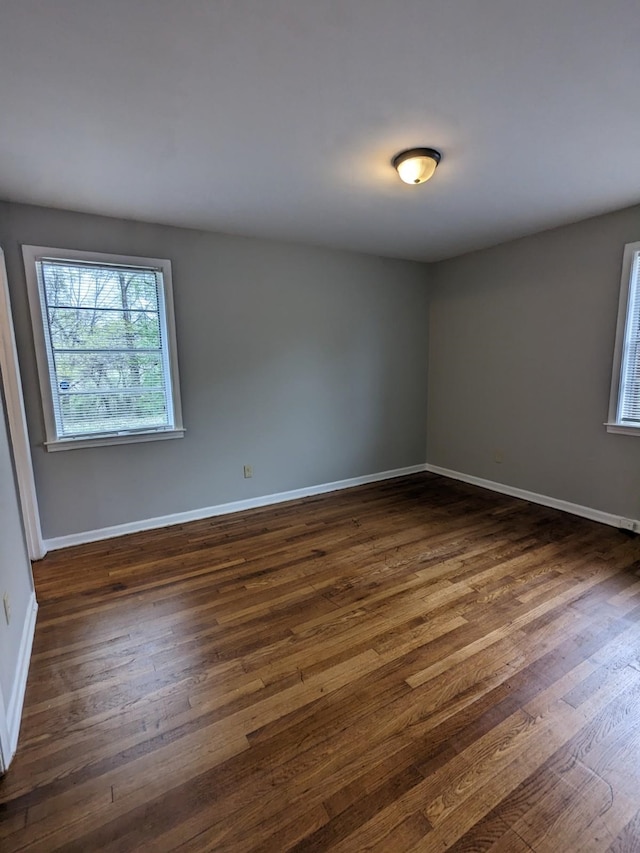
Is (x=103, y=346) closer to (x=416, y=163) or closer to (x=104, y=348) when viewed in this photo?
(x=104, y=348)

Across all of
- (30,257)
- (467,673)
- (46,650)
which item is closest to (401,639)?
(467,673)

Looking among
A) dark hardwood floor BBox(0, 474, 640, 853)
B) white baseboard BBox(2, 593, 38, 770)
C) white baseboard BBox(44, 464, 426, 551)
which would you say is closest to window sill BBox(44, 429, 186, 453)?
white baseboard BBox(44, 464, 426, 551)

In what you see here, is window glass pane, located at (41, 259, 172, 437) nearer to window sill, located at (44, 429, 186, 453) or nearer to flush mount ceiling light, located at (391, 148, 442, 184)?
window sill, located at (44, 429, 186, 453)

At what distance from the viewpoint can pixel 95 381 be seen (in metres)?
3.12

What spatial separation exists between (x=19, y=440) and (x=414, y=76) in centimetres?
312

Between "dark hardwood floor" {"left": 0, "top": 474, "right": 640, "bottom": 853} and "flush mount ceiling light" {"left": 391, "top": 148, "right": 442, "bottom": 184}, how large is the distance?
8.09 ft

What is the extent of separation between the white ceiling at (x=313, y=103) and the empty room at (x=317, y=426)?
2cm

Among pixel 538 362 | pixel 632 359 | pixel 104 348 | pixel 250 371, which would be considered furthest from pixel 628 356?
pixel 104 348

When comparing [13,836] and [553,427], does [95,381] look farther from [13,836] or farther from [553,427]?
[553,427]

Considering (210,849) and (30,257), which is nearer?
(210,849)

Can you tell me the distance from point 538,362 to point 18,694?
431cm

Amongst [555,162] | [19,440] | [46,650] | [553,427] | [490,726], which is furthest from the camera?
[553,427]

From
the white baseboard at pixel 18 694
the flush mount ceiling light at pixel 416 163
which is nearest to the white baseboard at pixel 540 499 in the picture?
the flush mount ceiling light at pixel 416 163

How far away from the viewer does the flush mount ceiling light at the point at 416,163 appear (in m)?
2.19
